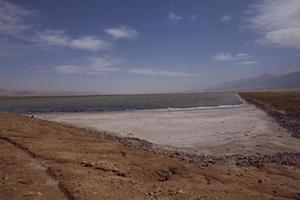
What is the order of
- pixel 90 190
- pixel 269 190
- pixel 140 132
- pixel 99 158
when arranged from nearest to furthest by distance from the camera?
1. pixel 90 190
2. pixel 269 190
3. pixel 99 158
4. pixel 140 132

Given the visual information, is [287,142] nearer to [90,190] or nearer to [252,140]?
[252,140]

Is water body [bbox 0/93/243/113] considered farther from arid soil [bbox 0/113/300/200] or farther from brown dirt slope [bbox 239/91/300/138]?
arid soil [bbox 0/113/300/200]

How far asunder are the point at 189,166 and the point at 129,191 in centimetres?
417

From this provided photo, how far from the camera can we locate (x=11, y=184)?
977cm

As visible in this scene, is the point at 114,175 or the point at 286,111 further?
the point at 286,111

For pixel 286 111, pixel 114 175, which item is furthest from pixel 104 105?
pixel 114 175

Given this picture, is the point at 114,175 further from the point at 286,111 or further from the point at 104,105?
the point at 104,105

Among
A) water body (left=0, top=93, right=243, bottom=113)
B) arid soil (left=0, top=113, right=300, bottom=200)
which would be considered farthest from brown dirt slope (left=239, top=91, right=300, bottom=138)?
arid soil (left=0, top=113, right=300, bottom=200)

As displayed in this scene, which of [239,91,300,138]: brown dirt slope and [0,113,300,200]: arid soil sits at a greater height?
[0,113,300,200]: arid soil

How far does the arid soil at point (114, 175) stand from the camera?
9.68 m

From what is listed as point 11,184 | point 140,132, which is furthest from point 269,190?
point 140,132

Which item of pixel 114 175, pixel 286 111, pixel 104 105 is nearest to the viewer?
pixel 114 175

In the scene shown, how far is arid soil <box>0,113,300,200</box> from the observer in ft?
31.8

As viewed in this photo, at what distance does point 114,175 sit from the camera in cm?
1123
